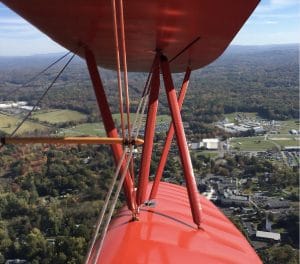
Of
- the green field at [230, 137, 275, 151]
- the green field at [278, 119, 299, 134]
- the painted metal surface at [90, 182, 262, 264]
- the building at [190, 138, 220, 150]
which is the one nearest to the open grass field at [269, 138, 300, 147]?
the green field at [230, 137, 275, 151]

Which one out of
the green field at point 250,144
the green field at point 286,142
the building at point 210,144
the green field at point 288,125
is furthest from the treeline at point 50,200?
the green field at point 288,125

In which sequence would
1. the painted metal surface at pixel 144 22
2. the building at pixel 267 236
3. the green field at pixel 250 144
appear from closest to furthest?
the painted metal surface at pixel 144 22, the building at pixel 267 236, the green field at pixel 250 144

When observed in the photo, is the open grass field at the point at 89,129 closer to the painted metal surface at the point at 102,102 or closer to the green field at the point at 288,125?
the green field at the point at 288,125

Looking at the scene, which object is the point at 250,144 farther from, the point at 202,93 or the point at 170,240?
the point at 170,240

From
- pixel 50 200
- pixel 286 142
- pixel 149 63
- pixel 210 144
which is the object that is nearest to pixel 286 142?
pixel 286 142

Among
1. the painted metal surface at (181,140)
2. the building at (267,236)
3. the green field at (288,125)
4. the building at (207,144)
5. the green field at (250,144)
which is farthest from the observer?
the green field at (288,125)

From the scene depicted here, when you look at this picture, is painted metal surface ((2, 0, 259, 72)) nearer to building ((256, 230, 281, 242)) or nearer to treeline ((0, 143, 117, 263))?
treeline ((0, 143, 117, 263))

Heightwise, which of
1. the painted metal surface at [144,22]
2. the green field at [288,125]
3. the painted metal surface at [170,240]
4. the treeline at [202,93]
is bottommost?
the green field at [288,125]

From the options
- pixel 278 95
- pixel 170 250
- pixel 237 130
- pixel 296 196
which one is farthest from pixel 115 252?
pixel 278 95
